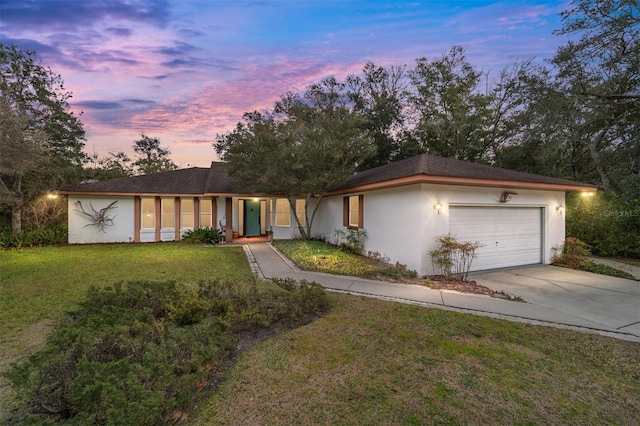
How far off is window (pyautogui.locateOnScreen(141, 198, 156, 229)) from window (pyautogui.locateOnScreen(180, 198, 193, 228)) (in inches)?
46.9

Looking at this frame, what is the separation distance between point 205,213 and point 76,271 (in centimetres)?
682

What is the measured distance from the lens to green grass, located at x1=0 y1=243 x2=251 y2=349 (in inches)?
187

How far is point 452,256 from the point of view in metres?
7.33

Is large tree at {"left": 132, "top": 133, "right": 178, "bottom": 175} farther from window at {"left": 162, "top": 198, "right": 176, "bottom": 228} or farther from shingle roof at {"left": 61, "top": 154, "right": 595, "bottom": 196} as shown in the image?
window at {"left": 162, "top": 198, "right": 176, "bottom": 228}

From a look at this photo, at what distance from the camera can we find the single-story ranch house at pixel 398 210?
288 inches

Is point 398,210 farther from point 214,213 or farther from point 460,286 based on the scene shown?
point 214,213

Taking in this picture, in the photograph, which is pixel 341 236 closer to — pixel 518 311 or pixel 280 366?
pixel 518 311

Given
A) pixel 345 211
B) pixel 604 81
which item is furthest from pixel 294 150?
pixel 604 81

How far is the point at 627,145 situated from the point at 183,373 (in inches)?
813

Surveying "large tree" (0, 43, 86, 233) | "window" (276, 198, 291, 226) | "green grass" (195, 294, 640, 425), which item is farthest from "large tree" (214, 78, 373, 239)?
"green grass" (195, 294, 640, 425)

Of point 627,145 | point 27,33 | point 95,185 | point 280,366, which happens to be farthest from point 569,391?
point 627,145

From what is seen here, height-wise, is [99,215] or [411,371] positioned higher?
[99,215]

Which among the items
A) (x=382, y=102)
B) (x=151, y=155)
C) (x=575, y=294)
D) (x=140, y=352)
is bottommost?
(x=575, y=294)

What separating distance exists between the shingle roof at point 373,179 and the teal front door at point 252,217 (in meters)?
1.48
